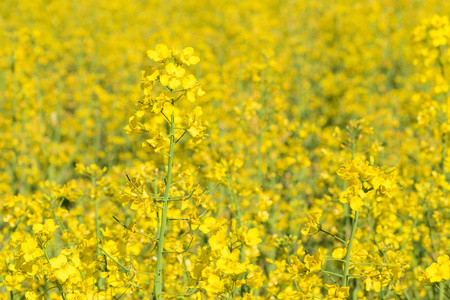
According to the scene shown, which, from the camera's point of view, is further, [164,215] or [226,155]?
[226,155]

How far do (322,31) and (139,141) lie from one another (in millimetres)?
5843

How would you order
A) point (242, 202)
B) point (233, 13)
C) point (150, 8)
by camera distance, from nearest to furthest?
point (242, 202) < point (233, 13) < point (150, 8)

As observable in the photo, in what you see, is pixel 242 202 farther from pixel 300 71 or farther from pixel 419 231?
pixel 300 71

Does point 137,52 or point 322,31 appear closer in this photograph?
point 137,52

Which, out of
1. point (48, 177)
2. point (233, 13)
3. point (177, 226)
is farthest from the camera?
point (233, 13)

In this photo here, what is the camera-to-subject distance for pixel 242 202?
11.6 feet

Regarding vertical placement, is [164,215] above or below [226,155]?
above

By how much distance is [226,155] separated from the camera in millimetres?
4164

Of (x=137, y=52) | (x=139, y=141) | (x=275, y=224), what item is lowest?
(x=275, y=224)

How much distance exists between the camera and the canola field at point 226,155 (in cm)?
220

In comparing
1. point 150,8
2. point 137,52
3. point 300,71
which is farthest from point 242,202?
point 150,8

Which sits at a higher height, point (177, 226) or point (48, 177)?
point (177, 226)

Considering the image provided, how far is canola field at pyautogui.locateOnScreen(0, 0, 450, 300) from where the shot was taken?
2.20 meters

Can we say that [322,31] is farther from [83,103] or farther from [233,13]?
[83,103]
